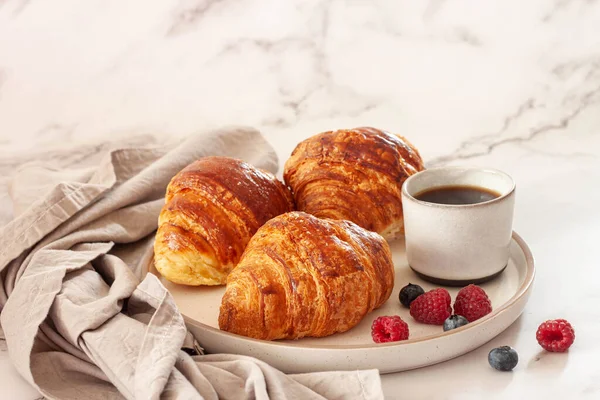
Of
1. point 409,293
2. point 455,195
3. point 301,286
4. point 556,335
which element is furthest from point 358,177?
point 556,335

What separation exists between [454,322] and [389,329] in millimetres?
132

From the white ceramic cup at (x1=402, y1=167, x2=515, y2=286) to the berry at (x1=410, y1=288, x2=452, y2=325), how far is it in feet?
0.45

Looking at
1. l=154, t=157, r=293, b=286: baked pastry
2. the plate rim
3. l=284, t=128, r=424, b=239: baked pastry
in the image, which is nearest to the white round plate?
the plate rim

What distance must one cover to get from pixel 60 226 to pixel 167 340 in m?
0.61

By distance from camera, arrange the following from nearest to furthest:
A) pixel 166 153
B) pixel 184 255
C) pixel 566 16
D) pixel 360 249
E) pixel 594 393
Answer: pixel 594 393 < pixel 360 249 < pixel 184 255 < pixel 166 153 < pixel 566 16

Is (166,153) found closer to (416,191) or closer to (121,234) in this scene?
(121,234)

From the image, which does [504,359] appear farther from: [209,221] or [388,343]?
[209,221]

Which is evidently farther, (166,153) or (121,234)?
(166,153)

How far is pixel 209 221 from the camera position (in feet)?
6.91

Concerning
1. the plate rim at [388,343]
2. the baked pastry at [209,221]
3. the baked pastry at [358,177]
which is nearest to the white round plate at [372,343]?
the plate rim at [388,343]

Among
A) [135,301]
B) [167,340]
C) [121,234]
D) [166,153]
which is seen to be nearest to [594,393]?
[167,340]

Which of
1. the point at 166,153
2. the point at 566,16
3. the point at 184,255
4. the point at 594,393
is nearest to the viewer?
the point at 594,393

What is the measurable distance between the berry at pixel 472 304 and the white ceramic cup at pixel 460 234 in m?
→ 0.12

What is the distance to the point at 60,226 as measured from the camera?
2.23 meters
